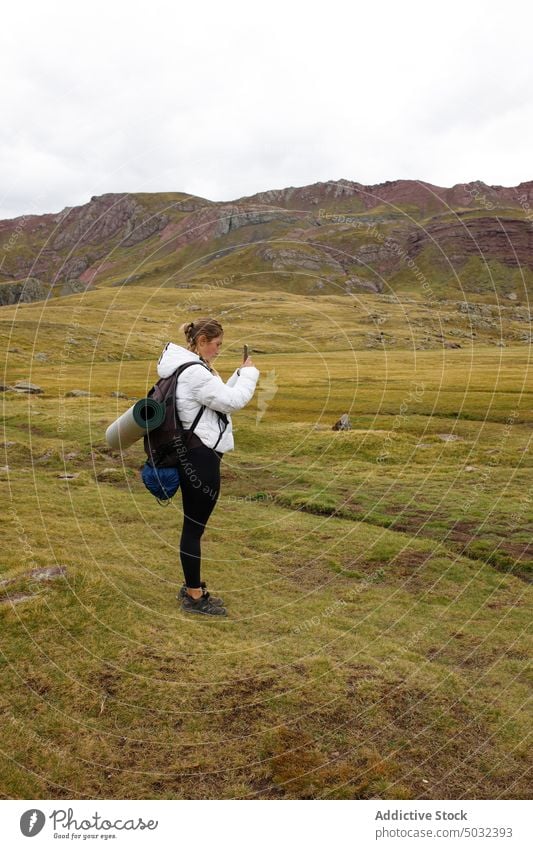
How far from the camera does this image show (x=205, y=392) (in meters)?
9.52

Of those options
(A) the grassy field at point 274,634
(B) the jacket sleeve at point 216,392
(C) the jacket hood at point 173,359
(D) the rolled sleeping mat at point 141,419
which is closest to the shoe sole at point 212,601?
(A) the grassy field at point 274,634

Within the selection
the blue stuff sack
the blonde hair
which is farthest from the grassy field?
the blonde hair

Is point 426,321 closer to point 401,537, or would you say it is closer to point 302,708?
point 401,537

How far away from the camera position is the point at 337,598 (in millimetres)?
12914

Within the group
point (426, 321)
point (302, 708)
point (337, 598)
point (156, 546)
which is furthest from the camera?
point (426, 321)

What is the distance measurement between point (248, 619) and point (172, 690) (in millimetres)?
3087

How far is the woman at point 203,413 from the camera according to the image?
9570 millimetres

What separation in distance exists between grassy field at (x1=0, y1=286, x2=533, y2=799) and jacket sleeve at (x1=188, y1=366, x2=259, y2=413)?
333 cm

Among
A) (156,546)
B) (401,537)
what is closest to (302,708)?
(156,546)

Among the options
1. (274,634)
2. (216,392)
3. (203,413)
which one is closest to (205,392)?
(216,392)

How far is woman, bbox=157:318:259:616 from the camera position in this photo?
9.57 meters

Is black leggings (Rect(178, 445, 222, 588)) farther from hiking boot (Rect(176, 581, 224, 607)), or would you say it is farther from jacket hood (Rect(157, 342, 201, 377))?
jacket hood (Rect(157, 342, 201, 377))

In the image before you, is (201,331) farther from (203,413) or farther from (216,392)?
(203,413)

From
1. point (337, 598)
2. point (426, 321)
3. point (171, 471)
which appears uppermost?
point (426, 321)
